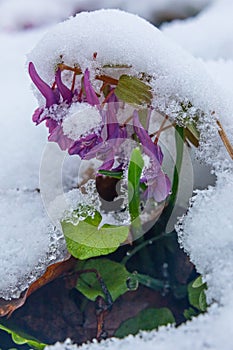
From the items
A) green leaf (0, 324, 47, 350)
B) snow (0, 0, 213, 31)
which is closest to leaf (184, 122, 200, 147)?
green leaf (0, 324, 47, 350)

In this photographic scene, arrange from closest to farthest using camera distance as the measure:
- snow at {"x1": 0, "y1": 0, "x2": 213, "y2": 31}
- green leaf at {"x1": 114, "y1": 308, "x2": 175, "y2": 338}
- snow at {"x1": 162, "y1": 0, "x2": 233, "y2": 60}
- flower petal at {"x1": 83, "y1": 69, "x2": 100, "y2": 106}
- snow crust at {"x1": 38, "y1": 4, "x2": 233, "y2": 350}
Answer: snow crust at {"x1": 38, "y1": 4, "x2": 233, "y2": 350} → flower petal at {"x1": 83, "y1": 69, "x2": 100, "y2": 106} → green leaf at {"x1": 114, "y1": 308, "x2": 175, "y2": 338} → snow at {"x1": 162, "y1": 0, "x2": 233, "y2": 60} → snow at {"x1": 0, "y1": 0, "x2": 213, "y2": 31}

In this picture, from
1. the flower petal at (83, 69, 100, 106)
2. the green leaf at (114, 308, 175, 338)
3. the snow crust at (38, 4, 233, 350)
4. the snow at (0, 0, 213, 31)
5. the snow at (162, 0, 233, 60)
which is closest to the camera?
the snow crust at (38, 4, 233, 350)

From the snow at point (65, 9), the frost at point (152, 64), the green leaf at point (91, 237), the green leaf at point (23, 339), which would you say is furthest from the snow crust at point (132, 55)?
the snow at point (65, 9)

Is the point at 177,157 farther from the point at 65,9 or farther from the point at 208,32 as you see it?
the point at 65,9

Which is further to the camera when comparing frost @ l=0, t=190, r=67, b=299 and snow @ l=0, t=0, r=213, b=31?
snow @ l=0, t=0, r=213, b=31

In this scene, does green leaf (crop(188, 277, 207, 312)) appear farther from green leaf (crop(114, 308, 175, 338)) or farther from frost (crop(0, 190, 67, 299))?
frost (crop(0, 190, 67, 299))

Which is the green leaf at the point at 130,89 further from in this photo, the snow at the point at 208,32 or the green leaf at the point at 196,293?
the snow at the point at 208,32
